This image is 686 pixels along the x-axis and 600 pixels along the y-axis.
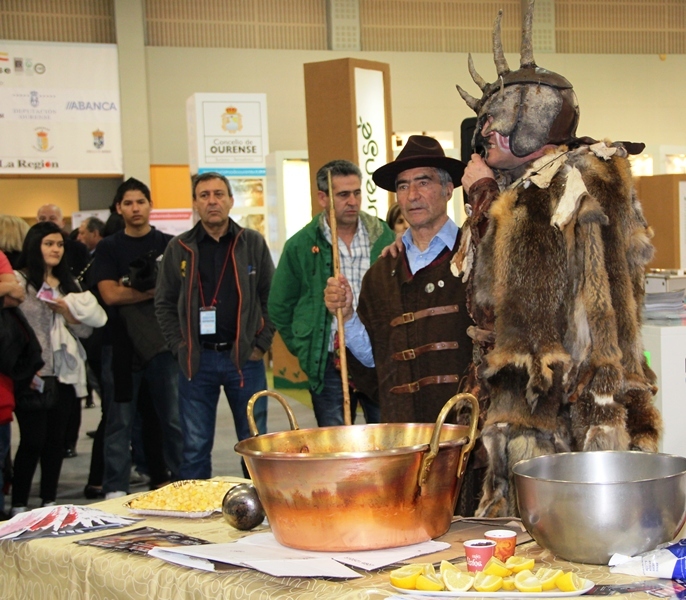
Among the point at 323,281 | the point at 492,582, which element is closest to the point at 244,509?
the point at 492,582

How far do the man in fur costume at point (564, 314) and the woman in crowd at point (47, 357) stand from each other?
10.6ft

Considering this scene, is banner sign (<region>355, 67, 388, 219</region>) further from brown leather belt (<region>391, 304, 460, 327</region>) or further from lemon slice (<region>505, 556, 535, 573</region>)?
lemon slice (<region>505, 556, 535, 573</region>)

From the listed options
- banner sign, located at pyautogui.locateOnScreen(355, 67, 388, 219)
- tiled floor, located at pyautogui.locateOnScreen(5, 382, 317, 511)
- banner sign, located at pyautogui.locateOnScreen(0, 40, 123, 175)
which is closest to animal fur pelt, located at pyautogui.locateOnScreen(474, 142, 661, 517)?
tiled floor, located at pyautogui.locateOnScreen(5, 382, 317, 511)

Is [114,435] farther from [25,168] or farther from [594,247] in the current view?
[25,168]

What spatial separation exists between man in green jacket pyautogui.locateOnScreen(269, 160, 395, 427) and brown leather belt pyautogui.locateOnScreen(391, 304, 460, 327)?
1335 mm

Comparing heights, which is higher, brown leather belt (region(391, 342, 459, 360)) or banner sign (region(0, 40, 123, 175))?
banner sign (region(0, 40, 123, 175))

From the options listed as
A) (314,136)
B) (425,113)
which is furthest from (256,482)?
(425,113)

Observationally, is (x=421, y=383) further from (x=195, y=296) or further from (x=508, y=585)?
(x=195, y=296)

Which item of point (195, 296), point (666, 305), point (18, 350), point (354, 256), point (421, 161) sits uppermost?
point (421, 161)

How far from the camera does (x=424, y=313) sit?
288 centimetres

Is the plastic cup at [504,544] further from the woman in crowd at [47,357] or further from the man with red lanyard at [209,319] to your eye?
the woman in crowd at [47,357]

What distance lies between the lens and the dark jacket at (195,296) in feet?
14.6

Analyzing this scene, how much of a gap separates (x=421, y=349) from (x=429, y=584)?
1479mm

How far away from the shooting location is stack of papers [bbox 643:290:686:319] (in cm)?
429
